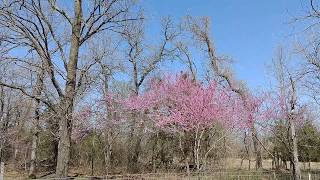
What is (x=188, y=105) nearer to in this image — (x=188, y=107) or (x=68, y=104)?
(x=188, y=107)

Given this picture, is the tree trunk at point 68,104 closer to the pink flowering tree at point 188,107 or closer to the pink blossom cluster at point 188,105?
the pink flowering tree at point 188,107

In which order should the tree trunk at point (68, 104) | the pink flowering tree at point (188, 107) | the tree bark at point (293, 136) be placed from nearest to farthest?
the tree trunk at point (68, 104), the tree bark at point (293, 136), the pink flowering tree at point (188, 107)

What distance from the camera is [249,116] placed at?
82.5 ft

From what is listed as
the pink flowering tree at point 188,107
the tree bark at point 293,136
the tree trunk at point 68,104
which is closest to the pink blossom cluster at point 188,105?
the pink flowering tree at point 188,107

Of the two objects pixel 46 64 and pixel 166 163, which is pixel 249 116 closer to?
pixel 166 163

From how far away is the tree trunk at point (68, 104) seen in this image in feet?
40.1

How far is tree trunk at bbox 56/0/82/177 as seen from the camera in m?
12.2

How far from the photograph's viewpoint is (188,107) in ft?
76.9

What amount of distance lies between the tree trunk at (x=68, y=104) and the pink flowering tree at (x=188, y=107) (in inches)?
372

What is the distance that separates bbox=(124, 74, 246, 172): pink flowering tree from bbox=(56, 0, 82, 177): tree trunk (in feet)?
31.0

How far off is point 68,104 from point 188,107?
11934mm

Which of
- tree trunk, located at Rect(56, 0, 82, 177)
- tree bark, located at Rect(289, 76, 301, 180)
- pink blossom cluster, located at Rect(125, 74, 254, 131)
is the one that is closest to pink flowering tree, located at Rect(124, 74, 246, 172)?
pink blossom cluster, located at Rect(125, 74, 254, 131)

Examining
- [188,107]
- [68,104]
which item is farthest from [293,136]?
[68,104]

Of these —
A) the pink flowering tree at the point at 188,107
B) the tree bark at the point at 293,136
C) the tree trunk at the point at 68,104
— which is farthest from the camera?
the pink flowering tree at the point at 188,107
